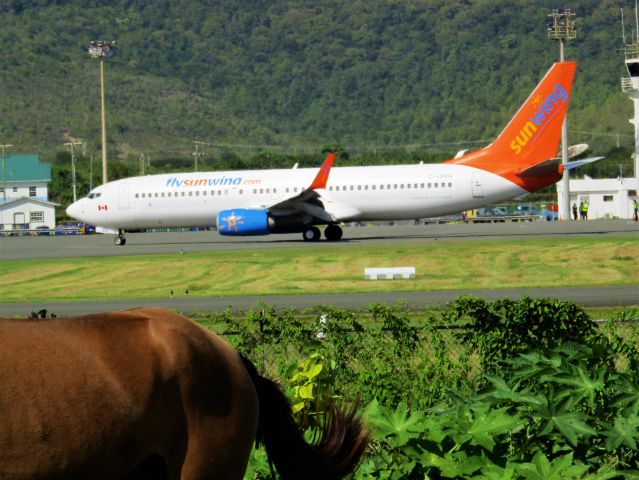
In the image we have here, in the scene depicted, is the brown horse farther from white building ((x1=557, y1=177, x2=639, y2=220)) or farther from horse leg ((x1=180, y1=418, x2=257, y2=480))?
white building ((x1=557, y1=177, x2=639, y2=220))

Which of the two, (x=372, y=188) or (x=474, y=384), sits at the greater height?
(x=372, y=188)

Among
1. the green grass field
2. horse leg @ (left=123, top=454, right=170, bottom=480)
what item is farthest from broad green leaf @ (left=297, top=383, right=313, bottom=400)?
the green grass field

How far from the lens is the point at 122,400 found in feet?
16.0

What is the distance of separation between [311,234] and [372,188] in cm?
314

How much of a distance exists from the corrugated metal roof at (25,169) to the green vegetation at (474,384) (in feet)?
411

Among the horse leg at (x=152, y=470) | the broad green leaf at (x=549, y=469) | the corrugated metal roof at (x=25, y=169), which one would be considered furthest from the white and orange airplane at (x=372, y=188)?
the corrugated metal roof at (x=25, y=169)

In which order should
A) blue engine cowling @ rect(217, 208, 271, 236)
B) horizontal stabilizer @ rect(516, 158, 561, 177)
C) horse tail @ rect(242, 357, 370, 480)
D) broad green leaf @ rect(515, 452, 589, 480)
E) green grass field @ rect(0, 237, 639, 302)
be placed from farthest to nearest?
blue engine cowling @ rect(217, 208, 271, 236) → horizontal stabilizer @ rect(516, 158, 561, 177) → green grass field @ rect(0, 237, 639, 302) → broad green leaf @ rect(515, 452, 589, 480) → horse tail @ rect(242, 357, 370, 480)

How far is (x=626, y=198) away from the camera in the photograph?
7800 centimetres

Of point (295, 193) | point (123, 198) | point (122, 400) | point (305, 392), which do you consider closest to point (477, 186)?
point (295, 193)

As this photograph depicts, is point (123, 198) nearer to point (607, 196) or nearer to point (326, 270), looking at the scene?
point (326, 270)

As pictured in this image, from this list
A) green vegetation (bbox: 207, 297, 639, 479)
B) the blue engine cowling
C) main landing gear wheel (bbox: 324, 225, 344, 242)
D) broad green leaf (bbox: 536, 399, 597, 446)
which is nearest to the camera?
green vegetation (bbox: 207, 297, 639, 479)

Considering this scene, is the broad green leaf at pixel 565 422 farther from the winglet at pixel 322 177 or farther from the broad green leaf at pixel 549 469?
the winglet at pixel 322 177

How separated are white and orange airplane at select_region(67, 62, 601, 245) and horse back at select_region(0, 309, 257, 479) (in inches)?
1537

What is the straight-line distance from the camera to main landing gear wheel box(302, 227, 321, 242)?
4597 cm
